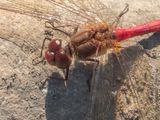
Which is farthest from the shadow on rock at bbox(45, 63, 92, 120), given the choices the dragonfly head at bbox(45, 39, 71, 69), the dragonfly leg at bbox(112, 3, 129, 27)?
the dragonfly leg at bbox(112, 3, 129, 27)

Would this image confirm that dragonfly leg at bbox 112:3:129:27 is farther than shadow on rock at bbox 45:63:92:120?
Yes

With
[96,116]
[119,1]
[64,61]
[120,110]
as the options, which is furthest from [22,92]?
[119,1]

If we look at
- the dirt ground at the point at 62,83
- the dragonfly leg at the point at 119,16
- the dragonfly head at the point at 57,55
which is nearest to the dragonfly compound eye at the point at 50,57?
the dragonfly head at the point at 57,55

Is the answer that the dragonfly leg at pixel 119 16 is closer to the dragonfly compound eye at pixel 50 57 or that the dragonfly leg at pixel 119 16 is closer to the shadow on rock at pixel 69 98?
the shadow on rock at pixel 69 98

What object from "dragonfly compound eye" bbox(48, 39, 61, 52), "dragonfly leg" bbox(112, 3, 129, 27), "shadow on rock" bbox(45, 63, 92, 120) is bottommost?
"shadow on rock" bbox(45, 63, 92, 120)

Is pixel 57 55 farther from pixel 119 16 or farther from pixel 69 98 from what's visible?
pixel 119 16

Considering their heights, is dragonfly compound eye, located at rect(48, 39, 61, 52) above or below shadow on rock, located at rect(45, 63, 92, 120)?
above

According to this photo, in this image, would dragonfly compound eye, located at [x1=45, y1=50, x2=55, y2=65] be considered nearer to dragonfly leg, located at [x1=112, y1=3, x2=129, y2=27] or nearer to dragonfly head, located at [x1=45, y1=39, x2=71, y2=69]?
dragonfly head, located at [x1=45, y1=39, x2=71, y2=69]
